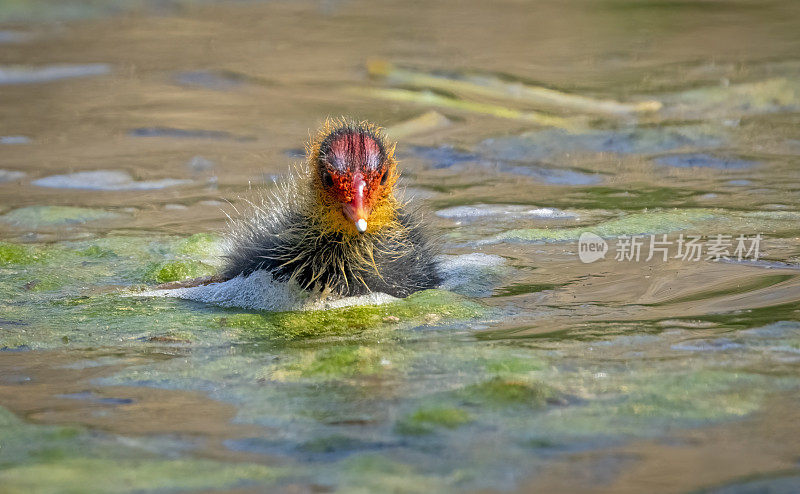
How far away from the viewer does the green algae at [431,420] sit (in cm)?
327

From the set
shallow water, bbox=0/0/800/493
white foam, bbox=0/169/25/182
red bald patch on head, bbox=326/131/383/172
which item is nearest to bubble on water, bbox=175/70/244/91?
shallow water, bbox=0/0/800/493

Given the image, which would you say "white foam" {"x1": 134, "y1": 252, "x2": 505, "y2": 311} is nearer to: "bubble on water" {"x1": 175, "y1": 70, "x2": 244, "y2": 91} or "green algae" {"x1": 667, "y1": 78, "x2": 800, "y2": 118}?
"green algae" {"x1": 667, "y1": 78, "x2": 800, "y2": 118}

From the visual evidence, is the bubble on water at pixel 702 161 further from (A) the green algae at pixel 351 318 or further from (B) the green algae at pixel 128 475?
(B) the green algae at pixel 128 475

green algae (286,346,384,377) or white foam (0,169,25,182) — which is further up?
white foam (0,169,25,182)

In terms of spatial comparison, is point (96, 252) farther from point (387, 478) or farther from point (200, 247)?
point (387, 478)

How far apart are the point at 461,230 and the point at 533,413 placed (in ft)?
10.2

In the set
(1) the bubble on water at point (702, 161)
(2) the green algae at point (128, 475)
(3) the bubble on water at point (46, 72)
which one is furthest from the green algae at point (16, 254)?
(3) the bubble on water at point (46, 72)

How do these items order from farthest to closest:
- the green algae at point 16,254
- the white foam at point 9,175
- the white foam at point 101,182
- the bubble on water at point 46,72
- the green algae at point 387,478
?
the bubble on water at point 46,72
the white foam at point 9,175
the white foam at point 101,182
the green algae at point 16,254
the green algae at point 387,478

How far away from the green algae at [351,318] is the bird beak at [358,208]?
0.44m

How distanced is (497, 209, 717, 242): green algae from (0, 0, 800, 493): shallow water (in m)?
0.03

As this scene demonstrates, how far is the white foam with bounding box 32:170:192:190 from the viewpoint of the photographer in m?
7.58

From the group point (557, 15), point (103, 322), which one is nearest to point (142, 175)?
point (103, 322)

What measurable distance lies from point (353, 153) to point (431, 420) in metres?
1.49

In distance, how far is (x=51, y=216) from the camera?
672cm
